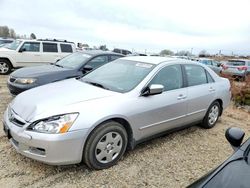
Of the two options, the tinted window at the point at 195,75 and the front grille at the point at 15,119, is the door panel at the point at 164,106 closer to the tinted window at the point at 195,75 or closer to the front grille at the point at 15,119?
the tinted window at the point at 195,75

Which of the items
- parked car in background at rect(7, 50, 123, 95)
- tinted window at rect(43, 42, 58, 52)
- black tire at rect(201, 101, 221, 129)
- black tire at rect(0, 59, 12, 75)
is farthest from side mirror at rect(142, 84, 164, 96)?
black tire at rect(0, 59, 12, 75)

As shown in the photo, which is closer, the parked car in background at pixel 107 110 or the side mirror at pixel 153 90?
the parked car in background at pixel 107 110

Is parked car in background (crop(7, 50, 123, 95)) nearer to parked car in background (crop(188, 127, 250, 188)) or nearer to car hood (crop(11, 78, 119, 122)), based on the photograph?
car hood (crop(11, 78, 119, 122))

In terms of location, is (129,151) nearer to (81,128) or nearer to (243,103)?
(81,128)

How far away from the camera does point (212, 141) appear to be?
15.6 ft

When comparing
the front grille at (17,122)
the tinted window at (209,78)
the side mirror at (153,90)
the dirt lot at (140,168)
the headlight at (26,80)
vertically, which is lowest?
the dirt lot at (140,168)

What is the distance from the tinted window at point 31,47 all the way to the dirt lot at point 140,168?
778 centimetres

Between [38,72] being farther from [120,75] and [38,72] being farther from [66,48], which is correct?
[66,48]

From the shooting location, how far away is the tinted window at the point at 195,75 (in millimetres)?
4672

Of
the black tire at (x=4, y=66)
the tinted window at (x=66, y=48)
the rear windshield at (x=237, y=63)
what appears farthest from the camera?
the rear windshield at (x=237, y=63)

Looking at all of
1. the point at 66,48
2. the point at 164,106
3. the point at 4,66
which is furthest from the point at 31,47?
the point at 164,106

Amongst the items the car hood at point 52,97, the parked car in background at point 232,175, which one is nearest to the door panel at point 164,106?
the car hood at point 52,97

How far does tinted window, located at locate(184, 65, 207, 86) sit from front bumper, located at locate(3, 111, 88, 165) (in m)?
2.50

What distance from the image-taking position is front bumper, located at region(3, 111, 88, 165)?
290 centimetres
